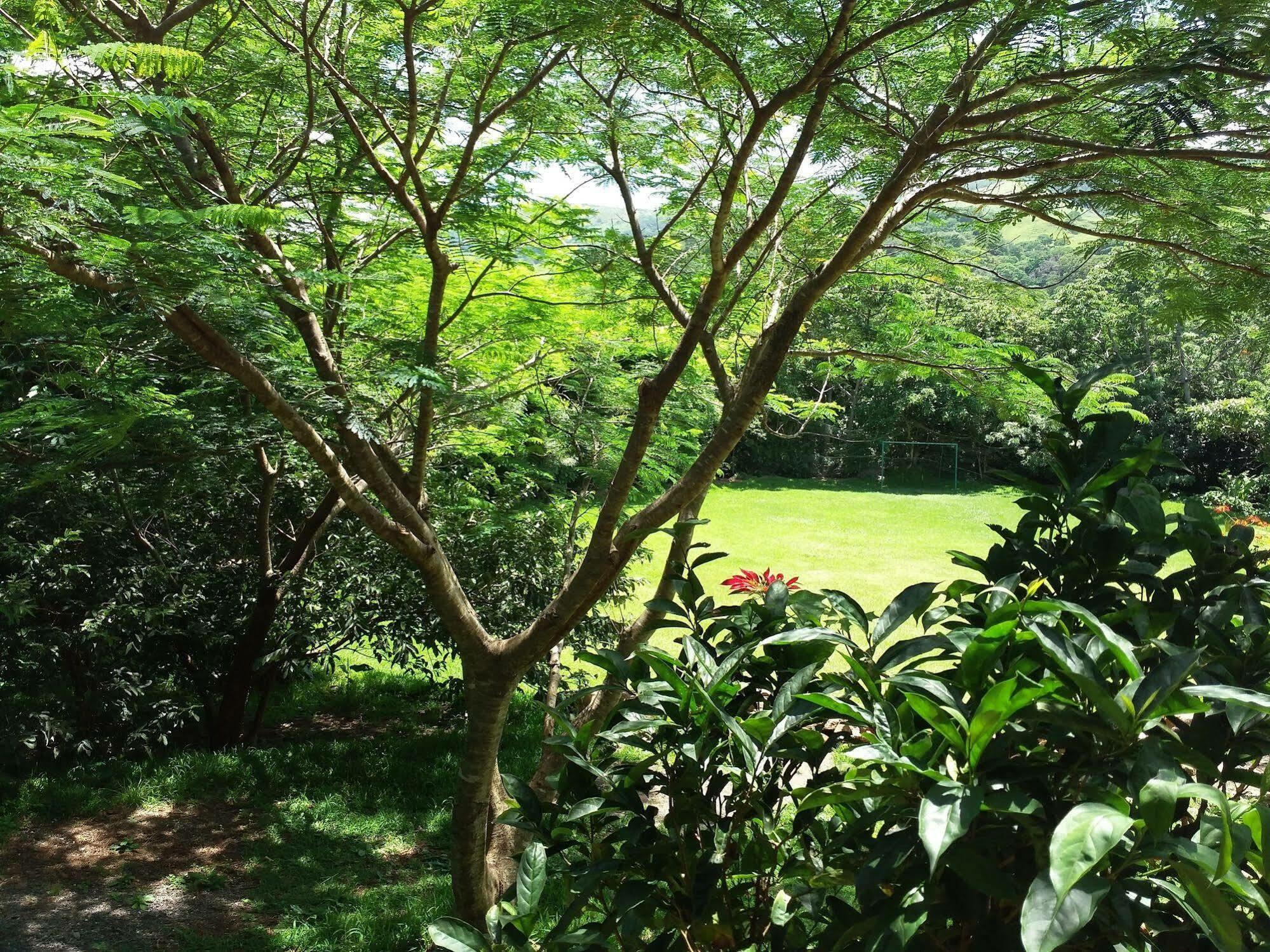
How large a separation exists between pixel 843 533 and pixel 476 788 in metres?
9.97

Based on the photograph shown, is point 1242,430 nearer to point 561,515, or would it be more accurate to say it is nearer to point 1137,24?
point 561,515

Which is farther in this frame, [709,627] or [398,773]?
[398,773]

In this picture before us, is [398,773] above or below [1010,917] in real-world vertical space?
below

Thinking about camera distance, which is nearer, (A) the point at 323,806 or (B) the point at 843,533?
(A) the point at 323,806

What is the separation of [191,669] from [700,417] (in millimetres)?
3050

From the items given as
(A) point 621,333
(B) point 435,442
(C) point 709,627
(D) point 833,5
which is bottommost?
(C) point 709,627

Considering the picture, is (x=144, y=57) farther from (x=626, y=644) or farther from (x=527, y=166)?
(x=626, y=644)

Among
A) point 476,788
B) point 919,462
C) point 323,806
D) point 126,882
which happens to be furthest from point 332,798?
point 919,462

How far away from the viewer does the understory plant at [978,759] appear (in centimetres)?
83

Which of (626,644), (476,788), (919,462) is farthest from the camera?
(919,462)

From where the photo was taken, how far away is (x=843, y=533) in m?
11.9

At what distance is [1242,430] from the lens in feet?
43.3

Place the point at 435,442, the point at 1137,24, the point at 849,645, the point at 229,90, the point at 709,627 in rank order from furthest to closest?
the point at 435,442 < the point at 229,90 < the point at 1137,24 < the point at 709,627 < the point at 849,645

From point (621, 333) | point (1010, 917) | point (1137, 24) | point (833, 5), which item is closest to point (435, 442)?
point (621, 333)
